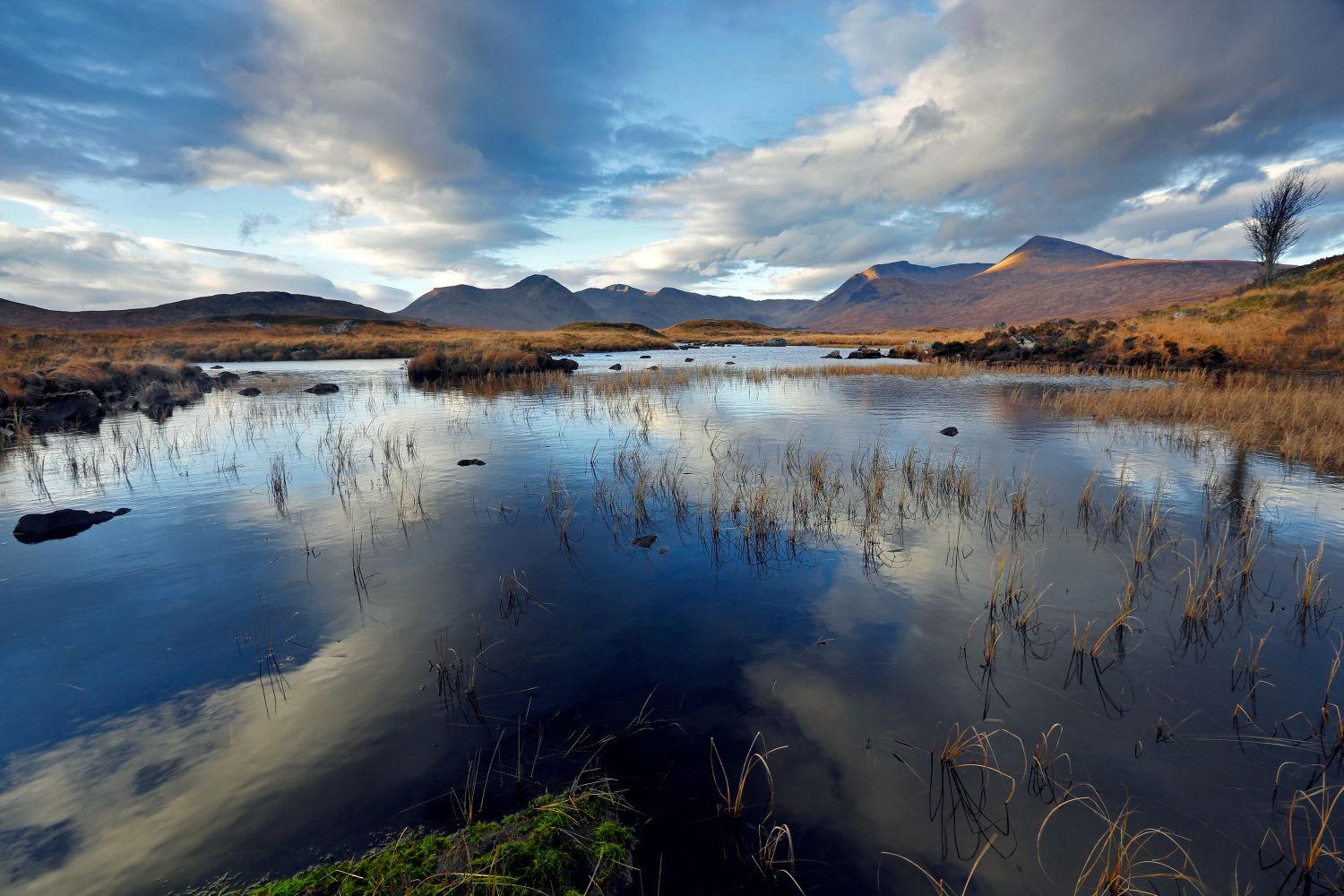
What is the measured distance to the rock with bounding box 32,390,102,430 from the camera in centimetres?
2266

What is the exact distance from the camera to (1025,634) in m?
6.79

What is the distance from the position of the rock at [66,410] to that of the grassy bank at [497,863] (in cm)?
3015

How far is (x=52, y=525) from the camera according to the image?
1054 cm

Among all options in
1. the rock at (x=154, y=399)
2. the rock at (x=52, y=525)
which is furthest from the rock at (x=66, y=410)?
the rock at (x=52, y=525)

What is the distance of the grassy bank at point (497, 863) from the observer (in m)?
3.44

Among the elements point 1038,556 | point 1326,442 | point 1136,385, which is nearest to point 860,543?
point 1038,556

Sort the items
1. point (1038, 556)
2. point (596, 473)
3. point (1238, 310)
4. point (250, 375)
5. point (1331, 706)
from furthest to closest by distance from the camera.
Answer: point (250, 375), point (1238, 310), point (596, 473), point (1038, 556), point (1331, 706)

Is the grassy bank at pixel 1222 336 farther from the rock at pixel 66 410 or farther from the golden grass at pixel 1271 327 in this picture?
the rock at pixel 66 410

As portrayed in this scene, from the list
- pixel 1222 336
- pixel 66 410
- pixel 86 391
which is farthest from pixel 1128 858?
pixel 1222 336

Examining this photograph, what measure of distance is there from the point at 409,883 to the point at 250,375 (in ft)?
197

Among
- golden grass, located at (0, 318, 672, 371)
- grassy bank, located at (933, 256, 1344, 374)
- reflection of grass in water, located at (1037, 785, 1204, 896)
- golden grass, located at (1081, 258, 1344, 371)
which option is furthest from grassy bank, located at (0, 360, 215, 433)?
golden grass, located at (1081, 258, 1344, 371)

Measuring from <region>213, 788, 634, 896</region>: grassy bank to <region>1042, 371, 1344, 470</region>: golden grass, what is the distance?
65.4ft

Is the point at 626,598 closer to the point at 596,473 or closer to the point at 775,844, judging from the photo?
the point at 775,844

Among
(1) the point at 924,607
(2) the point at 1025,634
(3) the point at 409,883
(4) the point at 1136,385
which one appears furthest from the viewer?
(4) the point at 1136,385
